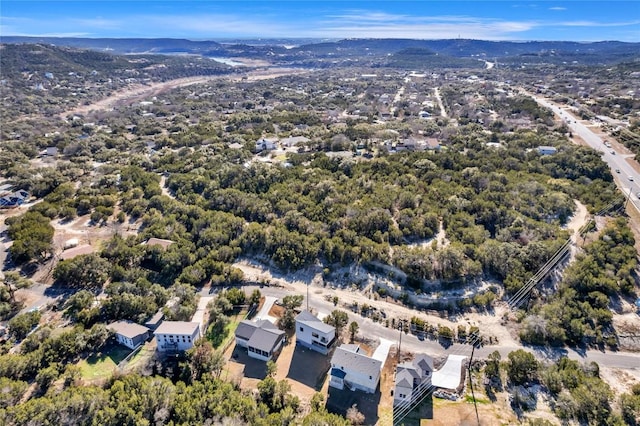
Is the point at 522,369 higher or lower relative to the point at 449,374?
higher

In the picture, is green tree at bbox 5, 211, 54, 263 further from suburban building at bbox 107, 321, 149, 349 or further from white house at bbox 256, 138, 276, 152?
white house at bbox 256, 138, 276, 152

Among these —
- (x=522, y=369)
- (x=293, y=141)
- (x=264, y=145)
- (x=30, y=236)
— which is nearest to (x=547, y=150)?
(x=293, y=141)

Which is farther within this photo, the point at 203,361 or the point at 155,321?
the point at 155,321

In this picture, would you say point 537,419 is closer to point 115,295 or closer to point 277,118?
point 115,295

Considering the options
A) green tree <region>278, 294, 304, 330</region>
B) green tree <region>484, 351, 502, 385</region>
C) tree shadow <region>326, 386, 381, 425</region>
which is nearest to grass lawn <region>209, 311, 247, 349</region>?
green tree <region>278, 294, 304, 330</region>

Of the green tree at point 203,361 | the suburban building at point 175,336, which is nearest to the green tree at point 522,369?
the green tree at point 203,361

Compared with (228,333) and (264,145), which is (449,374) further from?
(264,145)

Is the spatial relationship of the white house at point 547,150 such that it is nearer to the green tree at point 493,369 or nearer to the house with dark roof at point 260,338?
the green tree at point 493,369
